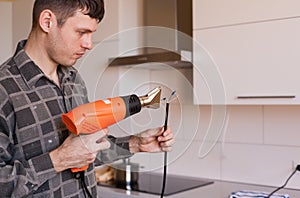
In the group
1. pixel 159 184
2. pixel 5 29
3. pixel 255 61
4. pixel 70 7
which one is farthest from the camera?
pixel 5 29

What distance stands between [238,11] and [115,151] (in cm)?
93

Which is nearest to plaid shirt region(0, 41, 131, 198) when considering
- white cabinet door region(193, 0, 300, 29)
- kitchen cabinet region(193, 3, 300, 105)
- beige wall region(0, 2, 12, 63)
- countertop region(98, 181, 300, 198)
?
kitchen cabinet region(193, 3, 300, 105)

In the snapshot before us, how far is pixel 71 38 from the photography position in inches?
43.1

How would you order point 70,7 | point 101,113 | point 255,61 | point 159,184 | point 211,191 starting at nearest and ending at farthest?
point 101,113, point 70,7, point 255,61, point 211,191, point 159,184

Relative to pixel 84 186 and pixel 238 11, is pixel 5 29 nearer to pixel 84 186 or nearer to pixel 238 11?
pixel 238 11

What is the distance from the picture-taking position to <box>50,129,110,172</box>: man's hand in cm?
95

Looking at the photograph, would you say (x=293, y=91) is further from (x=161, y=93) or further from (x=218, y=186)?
(x=161, y=93)

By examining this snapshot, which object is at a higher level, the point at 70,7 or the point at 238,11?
the point at 238,11

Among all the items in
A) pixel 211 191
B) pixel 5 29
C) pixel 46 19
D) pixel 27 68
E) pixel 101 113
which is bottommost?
pixel 211 191

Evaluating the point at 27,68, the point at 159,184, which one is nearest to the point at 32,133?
the point at 27,68

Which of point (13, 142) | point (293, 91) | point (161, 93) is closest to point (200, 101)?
point (293, 91)

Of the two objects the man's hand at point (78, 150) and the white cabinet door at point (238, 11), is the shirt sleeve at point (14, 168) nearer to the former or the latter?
the man's hand at point (78, 150)

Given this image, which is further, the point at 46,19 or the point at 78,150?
the point at 46,19

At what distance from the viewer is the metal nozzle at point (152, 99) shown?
0.96 metres
